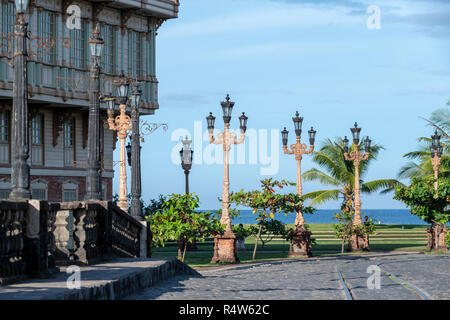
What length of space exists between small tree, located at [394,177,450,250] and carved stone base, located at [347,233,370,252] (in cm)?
283

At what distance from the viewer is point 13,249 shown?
1334 cm

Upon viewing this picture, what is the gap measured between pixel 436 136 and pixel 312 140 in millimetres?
8479

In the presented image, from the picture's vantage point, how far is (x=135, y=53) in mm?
45781

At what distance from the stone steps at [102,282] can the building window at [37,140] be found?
2315 cm

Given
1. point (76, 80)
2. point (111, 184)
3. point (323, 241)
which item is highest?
point (76, 80)

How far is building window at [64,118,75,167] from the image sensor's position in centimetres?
4369

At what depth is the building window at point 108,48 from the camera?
43375mm

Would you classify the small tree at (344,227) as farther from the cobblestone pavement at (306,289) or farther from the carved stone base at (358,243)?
the cobblestone pavement at (306,289)

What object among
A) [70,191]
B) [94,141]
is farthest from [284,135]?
[94,141]

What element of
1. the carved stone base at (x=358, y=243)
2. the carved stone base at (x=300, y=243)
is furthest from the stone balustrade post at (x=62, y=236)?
the carved stone base at (x=358, y=243)

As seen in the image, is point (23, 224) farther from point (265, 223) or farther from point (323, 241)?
point (323, 241)

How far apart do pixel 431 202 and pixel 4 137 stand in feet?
68.4

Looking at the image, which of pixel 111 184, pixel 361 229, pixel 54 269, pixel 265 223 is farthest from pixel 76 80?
pixel 54 269

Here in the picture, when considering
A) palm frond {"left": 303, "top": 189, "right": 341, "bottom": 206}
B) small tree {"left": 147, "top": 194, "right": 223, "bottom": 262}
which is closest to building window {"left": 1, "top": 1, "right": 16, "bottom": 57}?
small tree {"left": 147, "top": 194, "right": 223, "bottom": 262}
